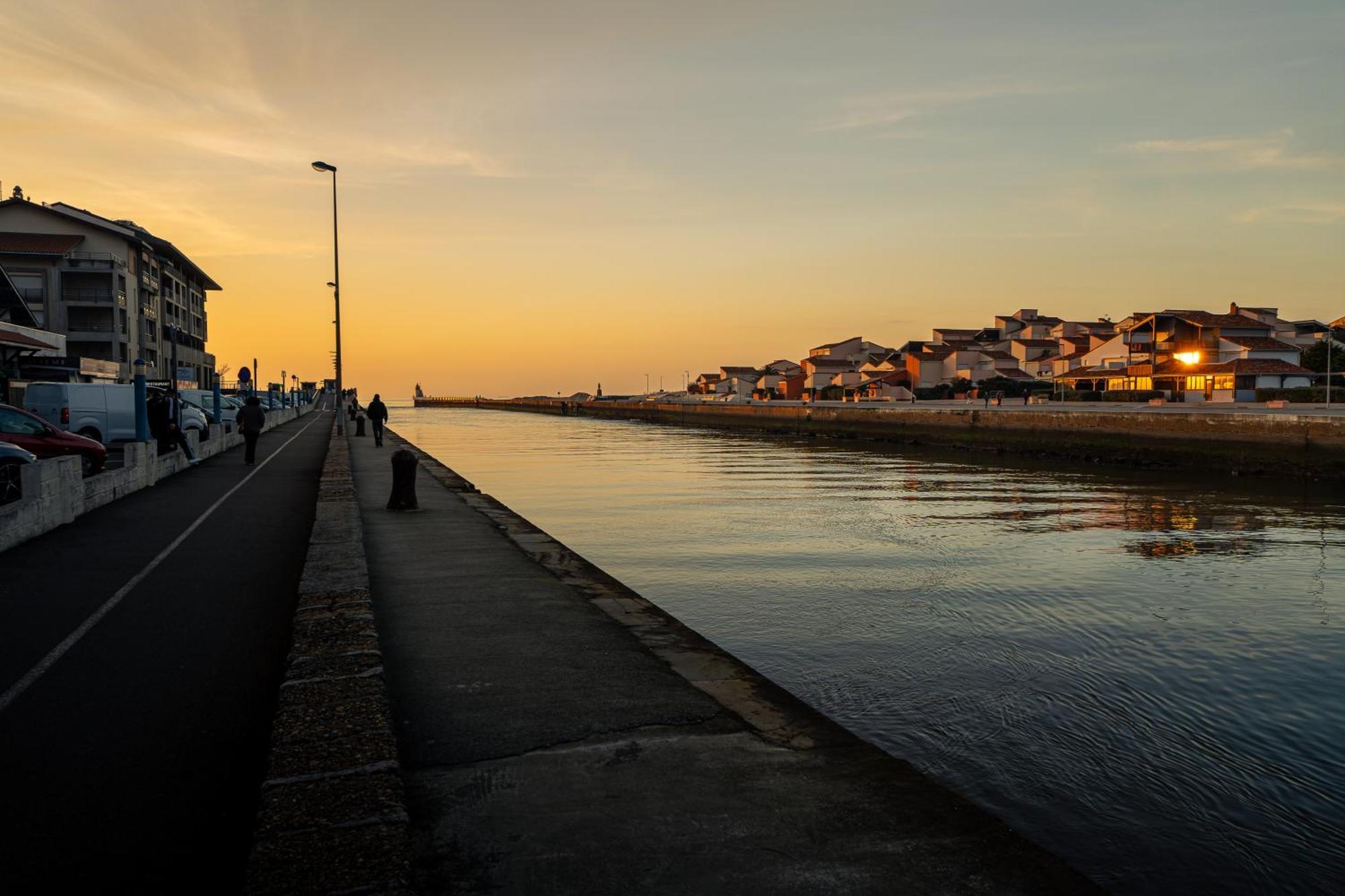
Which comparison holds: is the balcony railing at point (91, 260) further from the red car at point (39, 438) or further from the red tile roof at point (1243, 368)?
the red tile roof at point (1243, 368)

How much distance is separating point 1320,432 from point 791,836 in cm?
3084

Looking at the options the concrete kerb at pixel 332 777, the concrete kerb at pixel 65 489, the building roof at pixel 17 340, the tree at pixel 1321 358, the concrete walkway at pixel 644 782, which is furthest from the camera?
the tree at pixel 1321 358

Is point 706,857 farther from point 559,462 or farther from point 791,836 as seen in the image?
point 559,462

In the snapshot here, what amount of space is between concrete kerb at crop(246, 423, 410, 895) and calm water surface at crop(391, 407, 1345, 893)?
3.67 metres

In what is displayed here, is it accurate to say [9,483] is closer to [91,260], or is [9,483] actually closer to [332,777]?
[332,777]

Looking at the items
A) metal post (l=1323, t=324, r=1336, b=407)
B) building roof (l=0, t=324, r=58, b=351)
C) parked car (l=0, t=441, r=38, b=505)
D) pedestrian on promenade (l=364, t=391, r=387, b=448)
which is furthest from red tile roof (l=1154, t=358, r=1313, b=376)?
parked car (l=0, t=441, r=38, b=505)

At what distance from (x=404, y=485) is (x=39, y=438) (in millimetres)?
7259

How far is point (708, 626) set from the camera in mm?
10430

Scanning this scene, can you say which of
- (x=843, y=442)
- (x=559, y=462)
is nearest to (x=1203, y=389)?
(x=843, y=442)

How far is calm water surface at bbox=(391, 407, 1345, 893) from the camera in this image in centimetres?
564

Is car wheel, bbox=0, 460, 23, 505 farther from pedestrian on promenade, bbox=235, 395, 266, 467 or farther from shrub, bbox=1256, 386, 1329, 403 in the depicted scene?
shrub, bbox=1256, 386, 1329, 403

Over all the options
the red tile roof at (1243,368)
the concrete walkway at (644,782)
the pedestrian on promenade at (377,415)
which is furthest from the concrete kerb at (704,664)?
the red tile roof at (1243,368)

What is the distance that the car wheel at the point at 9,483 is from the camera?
46.3 ft

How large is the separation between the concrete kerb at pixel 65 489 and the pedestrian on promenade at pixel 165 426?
6.15 ft
